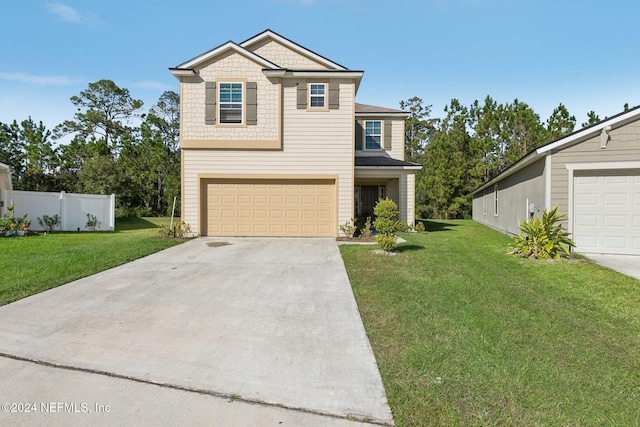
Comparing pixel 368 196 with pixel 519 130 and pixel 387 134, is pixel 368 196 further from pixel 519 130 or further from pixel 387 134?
pixel 519 130

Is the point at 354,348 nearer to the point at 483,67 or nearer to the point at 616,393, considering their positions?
the point at 616,393

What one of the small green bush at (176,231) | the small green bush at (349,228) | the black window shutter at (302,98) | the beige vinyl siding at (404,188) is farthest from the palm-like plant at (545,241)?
the small green bush at (176,231)

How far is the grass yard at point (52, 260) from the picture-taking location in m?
6.00

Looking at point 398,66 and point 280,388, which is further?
point 398,66

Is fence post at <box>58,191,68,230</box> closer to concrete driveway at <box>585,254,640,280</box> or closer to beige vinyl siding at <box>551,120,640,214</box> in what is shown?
beige vinyl siding at <box>551,120,640,214</box>

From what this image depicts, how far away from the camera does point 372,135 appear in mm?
17188

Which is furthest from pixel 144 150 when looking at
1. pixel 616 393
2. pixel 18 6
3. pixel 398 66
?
pixel 616 393

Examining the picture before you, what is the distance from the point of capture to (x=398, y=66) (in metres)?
16.7

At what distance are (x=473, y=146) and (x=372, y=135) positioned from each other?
1155 centimetres

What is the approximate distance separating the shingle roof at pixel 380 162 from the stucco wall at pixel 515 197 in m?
4.06

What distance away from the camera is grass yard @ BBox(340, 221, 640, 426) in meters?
2.55

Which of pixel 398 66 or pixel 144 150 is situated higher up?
pixel 398 66

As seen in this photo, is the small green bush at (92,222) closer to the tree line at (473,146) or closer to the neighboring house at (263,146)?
the neighboring house at (263,146)

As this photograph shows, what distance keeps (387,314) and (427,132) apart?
130 feet
